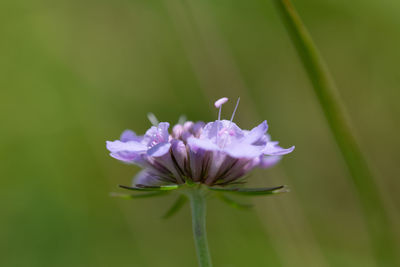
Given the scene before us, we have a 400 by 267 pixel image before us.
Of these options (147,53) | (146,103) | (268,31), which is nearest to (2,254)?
(146,103)

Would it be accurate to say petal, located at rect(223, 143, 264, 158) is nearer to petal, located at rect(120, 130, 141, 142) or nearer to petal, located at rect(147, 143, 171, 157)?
petal, located at rect(147, 143, 171, 157)

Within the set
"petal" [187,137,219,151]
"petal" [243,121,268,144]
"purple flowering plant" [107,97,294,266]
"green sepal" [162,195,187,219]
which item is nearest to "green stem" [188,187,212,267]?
"purple flowering plant" [107,97,294,266]

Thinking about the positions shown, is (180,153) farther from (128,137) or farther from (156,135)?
(128,137)

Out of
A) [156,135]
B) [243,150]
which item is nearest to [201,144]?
[243,150]

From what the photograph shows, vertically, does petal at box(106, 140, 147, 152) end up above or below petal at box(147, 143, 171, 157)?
above

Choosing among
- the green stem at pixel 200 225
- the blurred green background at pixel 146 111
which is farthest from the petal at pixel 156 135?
the blurred green background at pixel 146 111

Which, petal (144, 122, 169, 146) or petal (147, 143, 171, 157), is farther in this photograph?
petal (144, 122, 169, 146)

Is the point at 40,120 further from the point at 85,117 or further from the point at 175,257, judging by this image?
the point at 175,257
